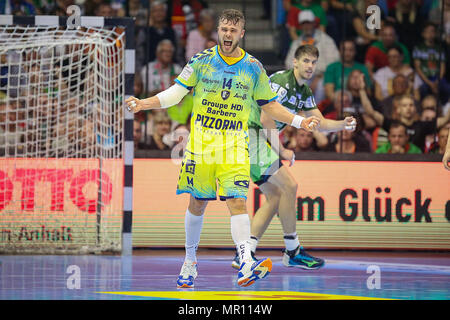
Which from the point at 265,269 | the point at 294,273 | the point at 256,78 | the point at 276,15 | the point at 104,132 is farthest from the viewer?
the point at 276,15

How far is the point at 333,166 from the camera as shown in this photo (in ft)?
34.0

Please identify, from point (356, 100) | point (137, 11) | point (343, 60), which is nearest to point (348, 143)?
point (356, 100)

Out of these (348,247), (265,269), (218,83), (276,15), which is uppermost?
(276,15)

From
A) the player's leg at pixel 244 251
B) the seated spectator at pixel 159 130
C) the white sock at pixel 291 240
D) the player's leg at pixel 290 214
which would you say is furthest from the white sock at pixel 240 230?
the seated spectator at pixel 159 130

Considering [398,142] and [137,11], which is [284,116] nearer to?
[398,142]

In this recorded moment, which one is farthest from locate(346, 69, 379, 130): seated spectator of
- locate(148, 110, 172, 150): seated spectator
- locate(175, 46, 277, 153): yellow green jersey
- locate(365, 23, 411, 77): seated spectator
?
locate(175, 46, 277, 153): yellow green jersey

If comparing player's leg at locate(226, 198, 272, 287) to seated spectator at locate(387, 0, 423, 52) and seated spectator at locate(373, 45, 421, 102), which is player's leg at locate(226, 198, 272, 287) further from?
seated spectator at locate(387, 0, 423, 52)

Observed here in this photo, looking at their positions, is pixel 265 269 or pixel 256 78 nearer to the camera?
pixel 265 269

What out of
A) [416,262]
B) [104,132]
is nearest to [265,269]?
[416,262]

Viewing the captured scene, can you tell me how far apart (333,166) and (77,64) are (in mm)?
3735

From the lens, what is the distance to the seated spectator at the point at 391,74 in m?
11.3

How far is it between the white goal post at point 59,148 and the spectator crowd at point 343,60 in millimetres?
992

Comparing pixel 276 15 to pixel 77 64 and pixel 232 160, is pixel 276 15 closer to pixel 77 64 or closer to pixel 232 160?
pixel 77 64

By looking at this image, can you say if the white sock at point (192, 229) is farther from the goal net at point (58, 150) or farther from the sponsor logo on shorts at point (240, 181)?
the goal net at point (58, 150)
